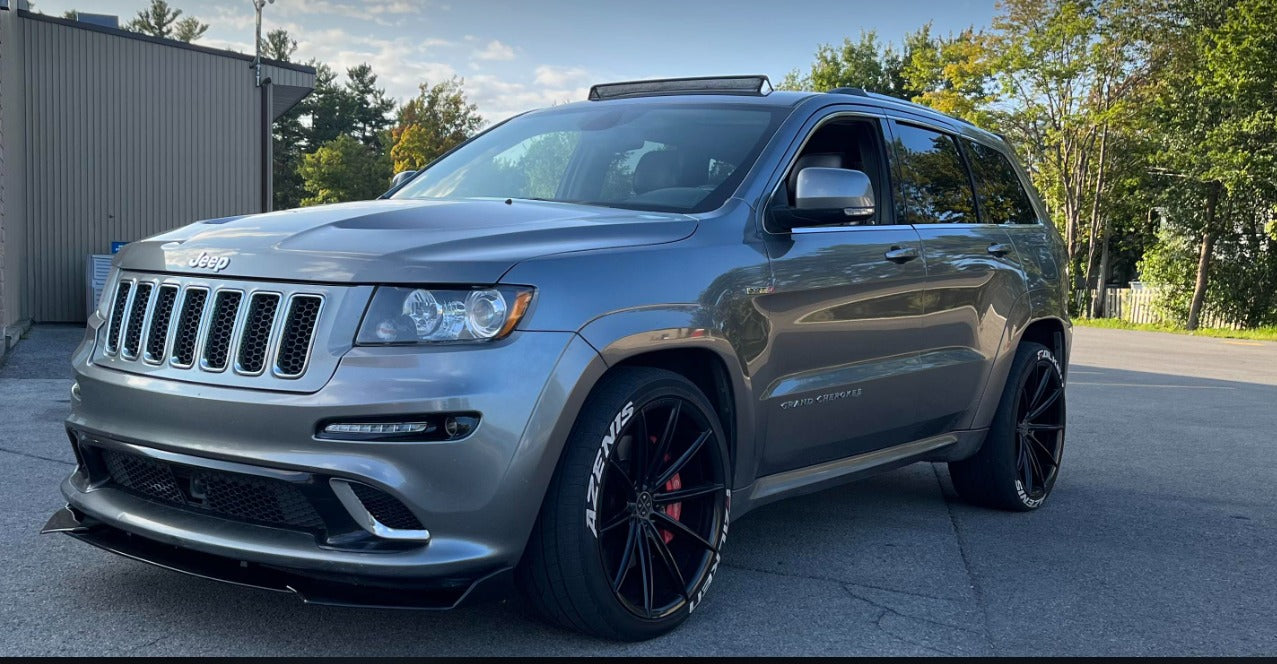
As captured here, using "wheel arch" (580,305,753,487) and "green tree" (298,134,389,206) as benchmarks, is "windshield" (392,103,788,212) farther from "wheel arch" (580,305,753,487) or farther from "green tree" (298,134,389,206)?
"green tree" (298,134,389,206)

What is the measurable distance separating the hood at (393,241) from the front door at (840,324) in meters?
0.57

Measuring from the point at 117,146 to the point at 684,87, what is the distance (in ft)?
45.6

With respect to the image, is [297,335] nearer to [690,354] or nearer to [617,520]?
[617,520]

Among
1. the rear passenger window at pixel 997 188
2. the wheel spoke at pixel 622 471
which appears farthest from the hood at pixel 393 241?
the rear passenger window at pixel 997 188

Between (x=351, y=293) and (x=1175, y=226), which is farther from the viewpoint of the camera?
(x=1175, y=226)

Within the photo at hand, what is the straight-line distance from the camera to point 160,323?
354 cm

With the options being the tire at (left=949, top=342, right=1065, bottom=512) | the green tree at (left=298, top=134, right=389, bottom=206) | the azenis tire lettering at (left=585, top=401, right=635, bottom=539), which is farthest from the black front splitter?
the green tree at (left=298, top=134, right=389, bottom=206)

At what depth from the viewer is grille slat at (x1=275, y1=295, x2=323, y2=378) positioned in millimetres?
3191

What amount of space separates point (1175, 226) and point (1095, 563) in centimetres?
3358

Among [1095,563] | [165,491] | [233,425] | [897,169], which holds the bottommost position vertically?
[1095,563]

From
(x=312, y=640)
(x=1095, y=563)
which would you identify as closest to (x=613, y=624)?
(x=312, y=640)

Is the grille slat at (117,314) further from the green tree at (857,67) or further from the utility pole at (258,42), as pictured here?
the green tree at (857,67)

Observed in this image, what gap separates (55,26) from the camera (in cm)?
1599

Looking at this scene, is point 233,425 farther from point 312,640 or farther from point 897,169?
point 897,169
